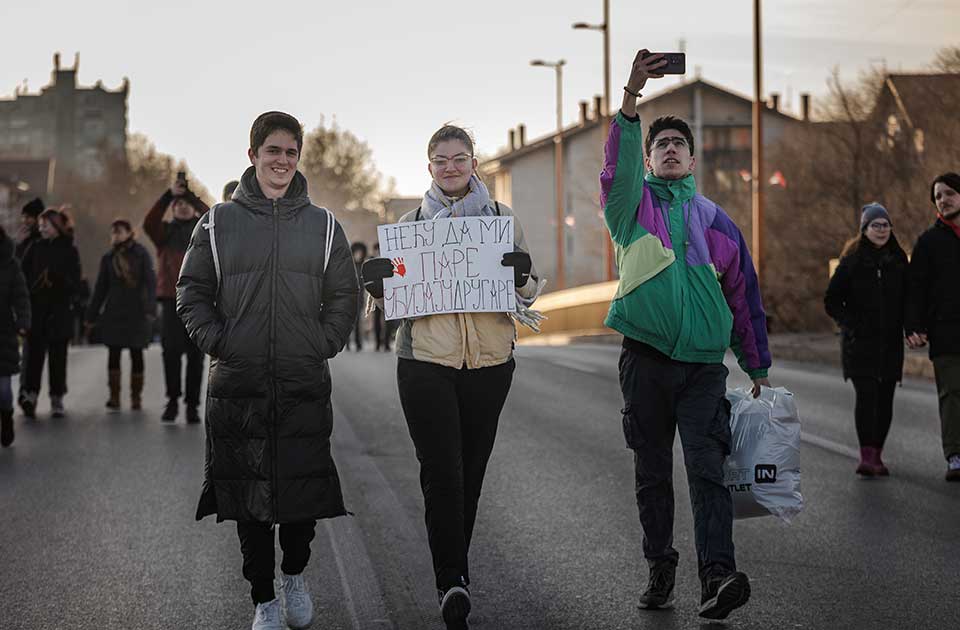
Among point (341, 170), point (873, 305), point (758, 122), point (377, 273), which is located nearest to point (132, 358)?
point (873, 305)

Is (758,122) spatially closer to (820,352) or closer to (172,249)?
(820,352)

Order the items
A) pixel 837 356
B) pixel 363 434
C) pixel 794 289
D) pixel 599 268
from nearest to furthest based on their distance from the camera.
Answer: pixel 363 434 < pixel 837 356 < pixel 794 289 < pixel 599 268

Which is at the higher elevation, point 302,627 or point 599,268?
point 599,268

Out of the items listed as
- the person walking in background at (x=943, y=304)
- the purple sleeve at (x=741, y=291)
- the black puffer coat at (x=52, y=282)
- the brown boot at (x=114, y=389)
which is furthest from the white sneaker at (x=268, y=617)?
the brown boot at (x=114, y=389)

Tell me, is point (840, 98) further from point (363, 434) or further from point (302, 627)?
point (302, 627)

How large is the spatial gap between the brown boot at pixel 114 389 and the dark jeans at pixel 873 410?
8.14 metres

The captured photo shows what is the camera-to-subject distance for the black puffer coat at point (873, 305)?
1012 centimetres

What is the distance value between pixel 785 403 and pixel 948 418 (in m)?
3.77

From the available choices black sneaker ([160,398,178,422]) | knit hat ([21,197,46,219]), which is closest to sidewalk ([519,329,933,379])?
black sneaker ([160,398,178,422])

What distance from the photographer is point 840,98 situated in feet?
116

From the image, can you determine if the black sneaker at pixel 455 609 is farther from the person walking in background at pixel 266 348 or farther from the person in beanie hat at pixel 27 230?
the person in beanie hat at pixel 27 230

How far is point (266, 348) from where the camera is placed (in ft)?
18.8

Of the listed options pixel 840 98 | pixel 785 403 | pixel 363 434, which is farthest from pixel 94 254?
pixel 785 403

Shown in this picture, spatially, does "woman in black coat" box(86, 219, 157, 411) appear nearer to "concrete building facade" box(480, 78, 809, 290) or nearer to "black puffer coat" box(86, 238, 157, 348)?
"black puffer coat" box(86, 238, 157, 348)
